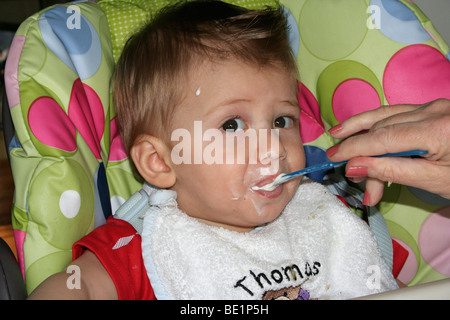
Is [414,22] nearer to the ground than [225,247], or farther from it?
farther from it

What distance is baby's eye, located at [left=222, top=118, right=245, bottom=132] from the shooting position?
88 cm

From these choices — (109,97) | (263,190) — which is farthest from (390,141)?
(109,97)

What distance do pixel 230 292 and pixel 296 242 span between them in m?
0.18

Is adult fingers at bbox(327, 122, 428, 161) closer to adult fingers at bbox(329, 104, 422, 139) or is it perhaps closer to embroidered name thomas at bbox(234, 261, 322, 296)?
adult fingers at bbox(329, 104, 422, 139)

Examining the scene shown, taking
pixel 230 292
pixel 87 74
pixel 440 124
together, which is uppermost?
pixel 440 124

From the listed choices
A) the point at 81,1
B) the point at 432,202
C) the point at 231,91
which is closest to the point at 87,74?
the point at 81,1

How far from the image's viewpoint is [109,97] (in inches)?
41.5

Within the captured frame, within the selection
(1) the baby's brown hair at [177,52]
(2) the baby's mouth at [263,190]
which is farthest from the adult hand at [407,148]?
(1) the baby's brown hair at [177,52]

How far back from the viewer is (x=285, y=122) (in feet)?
3.21

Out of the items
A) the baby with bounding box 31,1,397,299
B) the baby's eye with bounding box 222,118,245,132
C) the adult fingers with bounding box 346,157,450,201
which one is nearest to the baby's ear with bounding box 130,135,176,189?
the baby with bounding box 31,1,397,299

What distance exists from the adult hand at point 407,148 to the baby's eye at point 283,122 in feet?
0.51

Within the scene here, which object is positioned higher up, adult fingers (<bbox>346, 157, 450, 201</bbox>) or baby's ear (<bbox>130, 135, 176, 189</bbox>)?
adult fingers (<bbox>346, 157, 450, 201</bbox>)

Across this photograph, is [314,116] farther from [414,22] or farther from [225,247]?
[225,247]

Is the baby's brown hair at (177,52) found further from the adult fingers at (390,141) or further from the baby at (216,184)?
the adult fingers at (390,141)
